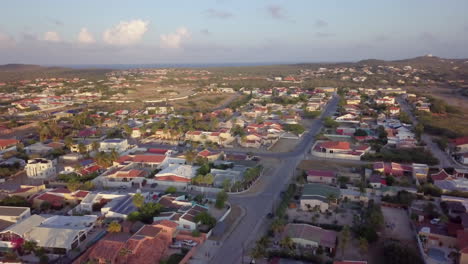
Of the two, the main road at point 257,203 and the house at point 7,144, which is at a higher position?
the house at point 7,144

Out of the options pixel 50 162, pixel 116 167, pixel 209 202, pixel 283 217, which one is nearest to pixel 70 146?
pixel 50 162

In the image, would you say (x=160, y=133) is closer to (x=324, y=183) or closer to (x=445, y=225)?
(x=324, y=183)

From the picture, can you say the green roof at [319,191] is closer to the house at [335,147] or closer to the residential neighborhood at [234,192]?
the residential neighborhood at [234,192]

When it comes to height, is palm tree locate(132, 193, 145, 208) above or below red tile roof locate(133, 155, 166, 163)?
above

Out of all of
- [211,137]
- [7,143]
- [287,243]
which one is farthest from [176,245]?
[7,143]

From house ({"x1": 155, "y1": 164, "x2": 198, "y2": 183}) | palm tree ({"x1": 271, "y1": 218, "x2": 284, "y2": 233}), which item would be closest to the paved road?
palm tree ({"x1": 271, "y1": 218, "x2": 284, "y2": 233})

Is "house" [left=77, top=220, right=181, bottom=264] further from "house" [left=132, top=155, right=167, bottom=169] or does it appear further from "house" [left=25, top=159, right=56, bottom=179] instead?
"house" [left=25, top=159, right=56, bottom=179]

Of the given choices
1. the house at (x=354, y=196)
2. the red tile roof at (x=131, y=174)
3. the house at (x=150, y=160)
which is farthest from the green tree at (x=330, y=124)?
the red tile roof at (x=131, y=174)
